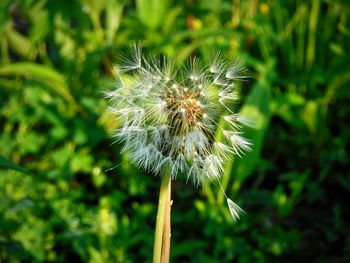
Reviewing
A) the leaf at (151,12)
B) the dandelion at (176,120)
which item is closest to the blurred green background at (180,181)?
the leaf at (151,12)

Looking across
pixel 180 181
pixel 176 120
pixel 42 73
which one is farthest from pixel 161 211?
pixel 42 73

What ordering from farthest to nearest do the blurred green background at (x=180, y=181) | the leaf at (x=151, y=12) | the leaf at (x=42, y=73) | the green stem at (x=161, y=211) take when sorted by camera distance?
the leaf at (x=151, y=12) → the leaf at (x=42, y=73) → the blurred green background at (x=180, y=181) → the green stem at (x=161, y=211)

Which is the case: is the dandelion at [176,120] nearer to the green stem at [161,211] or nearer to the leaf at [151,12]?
the green stem at [161,211]

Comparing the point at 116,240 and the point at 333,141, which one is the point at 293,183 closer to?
the point at 333,141

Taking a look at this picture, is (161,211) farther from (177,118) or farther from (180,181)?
(180,181)

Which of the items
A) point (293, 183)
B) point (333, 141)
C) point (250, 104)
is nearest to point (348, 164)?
point (333, 141)

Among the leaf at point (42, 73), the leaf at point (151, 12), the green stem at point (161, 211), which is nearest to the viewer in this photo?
the green stem at point (161, 211)

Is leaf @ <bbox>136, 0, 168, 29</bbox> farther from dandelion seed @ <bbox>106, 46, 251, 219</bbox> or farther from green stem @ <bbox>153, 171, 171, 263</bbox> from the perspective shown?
green stem @ <bbox>153, 171, 171, 263</bbox>

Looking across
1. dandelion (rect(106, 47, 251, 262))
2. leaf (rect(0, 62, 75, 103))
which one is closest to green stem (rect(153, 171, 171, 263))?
dandelion (rect(106, 47, 251, 262))
